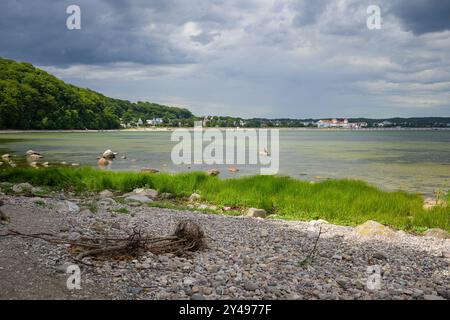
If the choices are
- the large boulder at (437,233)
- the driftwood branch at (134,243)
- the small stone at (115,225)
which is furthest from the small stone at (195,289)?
the large boulder at (437,233)

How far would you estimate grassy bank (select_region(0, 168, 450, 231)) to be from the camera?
45.6 feet

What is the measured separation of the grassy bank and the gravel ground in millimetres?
3251

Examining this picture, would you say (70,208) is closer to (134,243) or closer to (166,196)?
(134,243)

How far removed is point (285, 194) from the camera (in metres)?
16.8

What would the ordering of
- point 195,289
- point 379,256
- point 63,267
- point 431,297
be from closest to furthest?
point 195,289
point 431,297
point 63,267
point 379,256

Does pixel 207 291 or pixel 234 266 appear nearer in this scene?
pixel 207 291

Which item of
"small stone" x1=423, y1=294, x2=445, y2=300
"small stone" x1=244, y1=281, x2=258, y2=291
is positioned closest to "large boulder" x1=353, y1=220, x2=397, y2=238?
"small stone" x1=423, y1=294, x2=445, y2=300

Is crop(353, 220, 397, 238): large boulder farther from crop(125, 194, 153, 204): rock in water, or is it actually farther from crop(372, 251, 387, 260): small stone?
crop(125, 194, 153, 204): rock in water

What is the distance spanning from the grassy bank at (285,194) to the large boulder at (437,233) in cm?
67

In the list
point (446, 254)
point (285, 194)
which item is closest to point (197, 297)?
point (446, 254)

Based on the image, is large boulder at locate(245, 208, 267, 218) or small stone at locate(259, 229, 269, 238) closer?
small stone at locate(259, 229, 269, 238)

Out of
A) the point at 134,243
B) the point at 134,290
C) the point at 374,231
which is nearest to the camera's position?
the point at 134,290

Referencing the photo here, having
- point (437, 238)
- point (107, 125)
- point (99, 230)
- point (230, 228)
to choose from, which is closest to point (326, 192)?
point (437, 238)

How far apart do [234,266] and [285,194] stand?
9.86 metres
